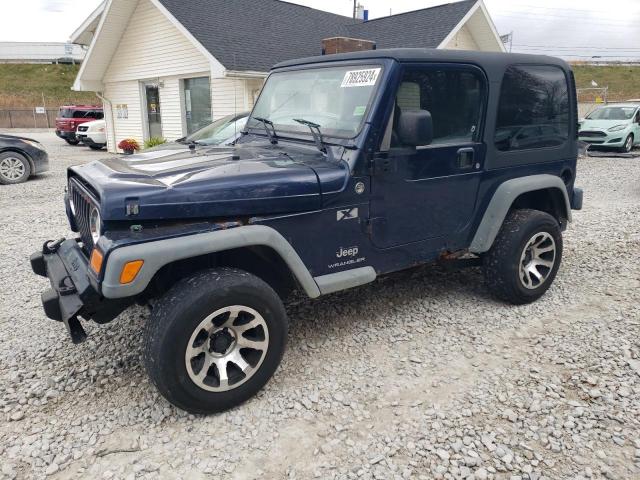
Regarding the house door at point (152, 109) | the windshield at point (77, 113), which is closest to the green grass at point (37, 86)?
the windshield at point (77, 113)

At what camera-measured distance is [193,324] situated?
8.65 feet


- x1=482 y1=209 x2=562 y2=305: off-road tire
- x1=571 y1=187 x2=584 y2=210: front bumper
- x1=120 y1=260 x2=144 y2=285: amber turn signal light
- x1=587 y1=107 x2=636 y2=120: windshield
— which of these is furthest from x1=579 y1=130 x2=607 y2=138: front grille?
x1=120 y1=260 x2=144 y2=285: amber turn signal light

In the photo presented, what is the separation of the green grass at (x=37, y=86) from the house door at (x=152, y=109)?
103ft

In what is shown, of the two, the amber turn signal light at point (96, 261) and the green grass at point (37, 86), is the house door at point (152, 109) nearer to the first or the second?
the amber turn signal light at point (96, 261)

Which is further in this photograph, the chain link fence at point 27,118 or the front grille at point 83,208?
the chain link fence at point 27,118

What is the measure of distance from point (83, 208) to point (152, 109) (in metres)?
14.7

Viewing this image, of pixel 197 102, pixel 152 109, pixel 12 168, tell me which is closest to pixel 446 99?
pixel 12 168

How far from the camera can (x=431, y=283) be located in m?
4.81

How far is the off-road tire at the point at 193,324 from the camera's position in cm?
260

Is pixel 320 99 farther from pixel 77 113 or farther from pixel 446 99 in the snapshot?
pixel 77 113

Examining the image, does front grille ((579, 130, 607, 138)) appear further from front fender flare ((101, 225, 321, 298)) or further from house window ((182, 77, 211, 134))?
front fender flare ((101, 225, 321, 298))

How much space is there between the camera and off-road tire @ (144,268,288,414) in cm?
260

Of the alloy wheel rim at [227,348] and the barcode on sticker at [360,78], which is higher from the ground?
the barcode on sticker at [360,78]

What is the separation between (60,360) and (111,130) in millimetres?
16722
